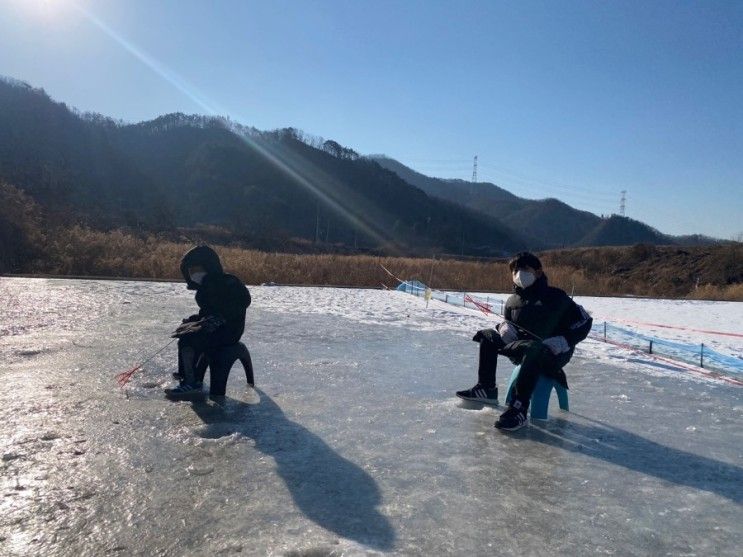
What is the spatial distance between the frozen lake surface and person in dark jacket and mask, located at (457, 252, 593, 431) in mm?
298

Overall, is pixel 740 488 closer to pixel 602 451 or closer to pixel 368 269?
pixel 602 451

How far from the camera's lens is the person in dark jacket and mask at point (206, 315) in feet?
16.5

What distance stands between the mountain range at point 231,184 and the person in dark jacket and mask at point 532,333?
60.2 meters

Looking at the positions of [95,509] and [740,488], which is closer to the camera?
[95,509]

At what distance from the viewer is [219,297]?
5.18 m

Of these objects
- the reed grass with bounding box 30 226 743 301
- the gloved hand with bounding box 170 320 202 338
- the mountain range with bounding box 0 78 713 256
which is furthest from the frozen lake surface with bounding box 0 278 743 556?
the mountain range with bounding box 0 78 713 256

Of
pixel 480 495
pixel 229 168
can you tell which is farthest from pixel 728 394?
pixel 229 168

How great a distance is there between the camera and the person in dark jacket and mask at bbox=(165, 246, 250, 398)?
502cm

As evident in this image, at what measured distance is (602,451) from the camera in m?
4.12

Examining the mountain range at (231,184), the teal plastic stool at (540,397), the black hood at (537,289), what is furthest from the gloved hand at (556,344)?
the mountain range at (231,184)

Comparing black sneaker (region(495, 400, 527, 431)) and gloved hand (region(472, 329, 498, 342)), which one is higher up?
gloved hand (region(472, 329, 498, 342))

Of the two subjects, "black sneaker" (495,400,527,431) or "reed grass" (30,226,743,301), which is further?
"reed grass" (30,226,743,301)

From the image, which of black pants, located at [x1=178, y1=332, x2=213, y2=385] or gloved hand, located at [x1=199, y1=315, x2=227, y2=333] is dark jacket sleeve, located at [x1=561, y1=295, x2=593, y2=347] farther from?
black pants, located at [x1=178, y1=332, x2=213, y2=385]

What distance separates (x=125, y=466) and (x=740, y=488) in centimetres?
371
